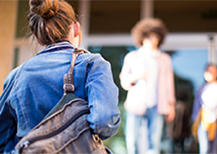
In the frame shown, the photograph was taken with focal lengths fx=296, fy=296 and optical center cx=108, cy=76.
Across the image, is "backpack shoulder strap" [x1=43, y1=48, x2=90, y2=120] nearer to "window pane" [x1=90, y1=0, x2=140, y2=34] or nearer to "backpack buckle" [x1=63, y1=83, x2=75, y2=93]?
"backpack buckle" [x1=63, y1=83, x2=75, y2=93]

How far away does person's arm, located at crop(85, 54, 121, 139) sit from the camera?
3.77ft

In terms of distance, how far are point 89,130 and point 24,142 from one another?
253 mm

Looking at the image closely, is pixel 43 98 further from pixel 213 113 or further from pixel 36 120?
pixel 213 113

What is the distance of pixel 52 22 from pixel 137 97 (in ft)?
12.0

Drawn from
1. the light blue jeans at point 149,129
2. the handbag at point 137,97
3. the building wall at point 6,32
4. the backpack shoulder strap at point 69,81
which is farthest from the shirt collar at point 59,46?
the handbag at point 137,97

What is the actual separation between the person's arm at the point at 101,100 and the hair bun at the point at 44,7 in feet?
0.95

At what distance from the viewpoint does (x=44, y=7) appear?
1243 millimetres

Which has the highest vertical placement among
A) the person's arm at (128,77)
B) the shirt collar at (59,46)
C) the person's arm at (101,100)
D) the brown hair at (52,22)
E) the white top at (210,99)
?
the brown hair at (52,22)

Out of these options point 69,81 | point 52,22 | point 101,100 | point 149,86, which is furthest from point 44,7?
point 149,86

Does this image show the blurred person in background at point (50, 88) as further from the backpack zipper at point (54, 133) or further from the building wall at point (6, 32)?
the building wall at point (6, 32)

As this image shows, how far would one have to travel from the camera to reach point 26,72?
1.26 metres

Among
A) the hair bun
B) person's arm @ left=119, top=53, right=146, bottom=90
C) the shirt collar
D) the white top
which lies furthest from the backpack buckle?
the white top

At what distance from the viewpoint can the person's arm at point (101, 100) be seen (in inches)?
45.2

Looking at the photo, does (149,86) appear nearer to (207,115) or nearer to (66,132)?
(207,115)
